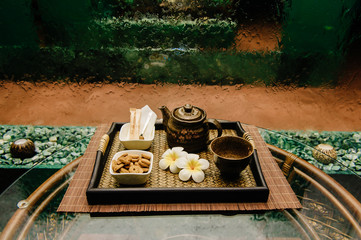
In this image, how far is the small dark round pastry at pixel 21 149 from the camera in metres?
2.10

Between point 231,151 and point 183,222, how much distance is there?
1.23 feet

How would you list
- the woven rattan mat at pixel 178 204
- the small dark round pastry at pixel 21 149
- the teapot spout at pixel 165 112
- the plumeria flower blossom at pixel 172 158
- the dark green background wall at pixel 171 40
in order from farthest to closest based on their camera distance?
the dark green background wall at pixel 171 40
the small dark round pastry at pixel 21 149
the teapot spout at pixel 165 112
the plumeria flower blossom at pixel 172 158
the woven rattan mat at pixel 178 204

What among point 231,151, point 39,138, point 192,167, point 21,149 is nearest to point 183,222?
point 192,167

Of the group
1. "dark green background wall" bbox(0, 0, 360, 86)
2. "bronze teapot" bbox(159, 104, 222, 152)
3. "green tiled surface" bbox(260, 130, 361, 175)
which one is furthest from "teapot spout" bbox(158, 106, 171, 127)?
"dark green background wall" bbox(0, 0, 360, 86)

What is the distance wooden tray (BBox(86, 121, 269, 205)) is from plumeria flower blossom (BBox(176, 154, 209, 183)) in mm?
25

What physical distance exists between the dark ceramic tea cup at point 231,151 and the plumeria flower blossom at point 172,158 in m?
0.15

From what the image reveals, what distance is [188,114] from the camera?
112 centimetres

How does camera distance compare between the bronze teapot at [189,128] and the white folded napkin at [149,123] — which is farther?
the white folded napkin at [149,123]

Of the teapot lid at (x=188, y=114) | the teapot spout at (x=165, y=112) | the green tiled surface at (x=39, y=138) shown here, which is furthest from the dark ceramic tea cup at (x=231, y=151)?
the green tiled surface at (x=39, y=138)

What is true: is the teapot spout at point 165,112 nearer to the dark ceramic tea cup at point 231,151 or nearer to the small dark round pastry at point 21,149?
the dark ceramic tea cup at point 231,151

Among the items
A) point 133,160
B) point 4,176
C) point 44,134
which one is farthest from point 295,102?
point 4,176

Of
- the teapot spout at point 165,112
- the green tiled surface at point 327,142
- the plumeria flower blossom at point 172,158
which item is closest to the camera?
the plumeria flower blossom at point 172,158

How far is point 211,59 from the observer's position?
2916 mm

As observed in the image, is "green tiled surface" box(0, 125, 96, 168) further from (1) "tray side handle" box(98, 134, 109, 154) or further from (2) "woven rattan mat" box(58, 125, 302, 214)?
(2) "woven rattan mat" box(58, 125, 302, 214)
